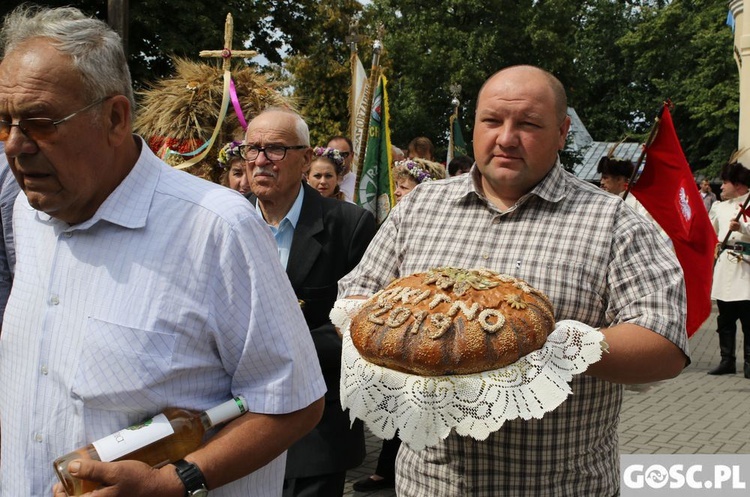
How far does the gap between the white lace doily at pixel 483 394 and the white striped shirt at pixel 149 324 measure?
13.2 inches

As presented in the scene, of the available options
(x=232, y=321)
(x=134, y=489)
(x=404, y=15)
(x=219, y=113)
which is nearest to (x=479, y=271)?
(x=232, y=321)

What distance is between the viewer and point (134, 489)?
1.77 metres

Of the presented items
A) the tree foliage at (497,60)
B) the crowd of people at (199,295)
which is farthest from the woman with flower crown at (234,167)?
the tree foliage at (497,60)

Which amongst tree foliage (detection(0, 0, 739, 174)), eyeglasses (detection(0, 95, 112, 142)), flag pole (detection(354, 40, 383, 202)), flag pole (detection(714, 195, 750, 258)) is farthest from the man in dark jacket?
tree foliage (detection(0, 0, 739, 174))

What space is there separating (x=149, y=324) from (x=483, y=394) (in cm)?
86

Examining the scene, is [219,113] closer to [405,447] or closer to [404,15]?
[405,447]

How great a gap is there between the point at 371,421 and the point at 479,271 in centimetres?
53

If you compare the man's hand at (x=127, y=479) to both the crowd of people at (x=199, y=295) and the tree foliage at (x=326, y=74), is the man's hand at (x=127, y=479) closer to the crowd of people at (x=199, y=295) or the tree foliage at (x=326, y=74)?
the crowd of people at (x=199, y=295)

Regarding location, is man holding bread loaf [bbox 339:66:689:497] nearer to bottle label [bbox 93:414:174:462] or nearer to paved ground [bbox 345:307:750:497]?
bottle label [bbox 93:414:174:462]

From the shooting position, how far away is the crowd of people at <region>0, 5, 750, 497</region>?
189 centimetres

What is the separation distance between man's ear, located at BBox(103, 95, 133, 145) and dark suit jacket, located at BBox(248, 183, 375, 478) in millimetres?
1965

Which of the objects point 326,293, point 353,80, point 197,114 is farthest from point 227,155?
point 353,80

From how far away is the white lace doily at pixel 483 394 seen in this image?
2229 mm

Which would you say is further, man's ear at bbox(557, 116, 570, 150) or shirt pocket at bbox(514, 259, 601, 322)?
man's ear at bbox(557, 116, 570, 150)
